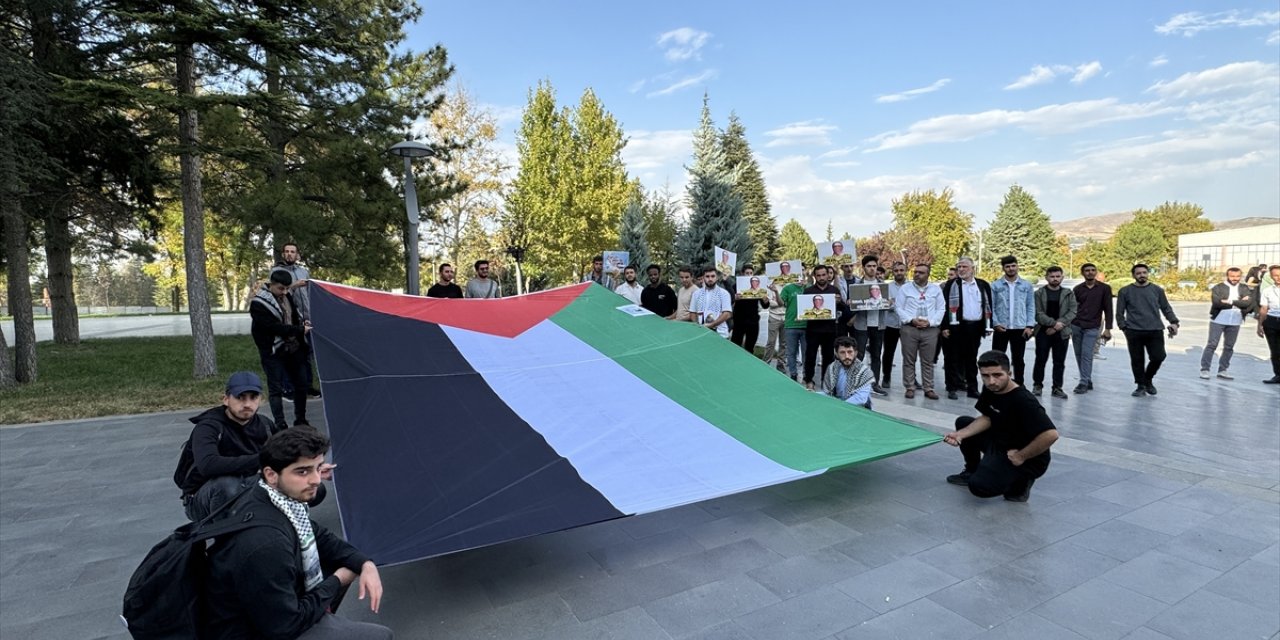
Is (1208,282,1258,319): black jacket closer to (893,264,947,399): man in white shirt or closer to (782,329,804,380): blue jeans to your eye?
(893,264,947,399): man in white shirt

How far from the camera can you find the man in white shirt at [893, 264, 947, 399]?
6.93 meters

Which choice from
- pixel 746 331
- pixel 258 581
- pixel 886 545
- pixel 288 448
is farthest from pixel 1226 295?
pixel 258 581

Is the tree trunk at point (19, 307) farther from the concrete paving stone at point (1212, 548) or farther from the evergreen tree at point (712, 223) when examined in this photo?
the evergreen tree at point (712, 223)

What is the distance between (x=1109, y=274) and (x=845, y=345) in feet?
204

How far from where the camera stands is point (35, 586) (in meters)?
2.89

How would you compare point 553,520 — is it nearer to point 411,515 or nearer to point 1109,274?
point 411,515

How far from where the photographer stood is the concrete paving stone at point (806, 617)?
94.9 inches

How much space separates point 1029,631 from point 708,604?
1.34 meters

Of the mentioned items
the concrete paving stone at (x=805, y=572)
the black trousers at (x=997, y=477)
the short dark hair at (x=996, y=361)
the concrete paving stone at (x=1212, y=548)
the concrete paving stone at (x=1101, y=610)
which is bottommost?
the concrete paving stone at (x=1212, y=548)

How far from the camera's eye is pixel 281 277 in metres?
5.36

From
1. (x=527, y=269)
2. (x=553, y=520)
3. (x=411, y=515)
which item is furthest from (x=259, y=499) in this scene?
(x=527, y=269)

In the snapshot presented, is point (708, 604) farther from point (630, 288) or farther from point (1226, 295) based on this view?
point (1226, 295)

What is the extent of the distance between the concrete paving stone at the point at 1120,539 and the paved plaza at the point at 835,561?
1 cm

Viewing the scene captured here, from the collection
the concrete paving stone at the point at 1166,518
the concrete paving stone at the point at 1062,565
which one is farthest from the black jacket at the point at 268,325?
the concrete paving stone at the point at 1166,518
